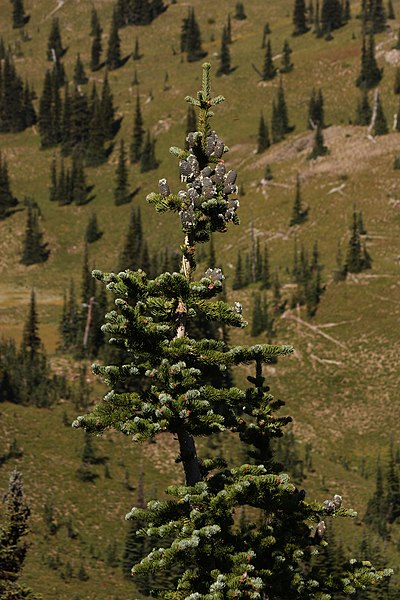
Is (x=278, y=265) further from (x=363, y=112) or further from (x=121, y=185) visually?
(x=121, y=185)

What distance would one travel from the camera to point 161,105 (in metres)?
187

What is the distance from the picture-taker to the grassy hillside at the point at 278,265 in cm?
6719

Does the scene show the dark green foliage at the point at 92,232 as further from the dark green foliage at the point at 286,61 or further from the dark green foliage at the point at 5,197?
the dark green foliage at the point at 286,61

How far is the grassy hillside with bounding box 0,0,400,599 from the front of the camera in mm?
67188

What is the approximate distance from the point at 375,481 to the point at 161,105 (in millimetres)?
123086

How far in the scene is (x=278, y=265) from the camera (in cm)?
12306

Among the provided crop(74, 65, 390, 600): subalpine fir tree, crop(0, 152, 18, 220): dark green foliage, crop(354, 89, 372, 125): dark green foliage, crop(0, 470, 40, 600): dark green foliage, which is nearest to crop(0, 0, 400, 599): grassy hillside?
crop(354, 89, 372, 125): dark green foliage

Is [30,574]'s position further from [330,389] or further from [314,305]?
[314,305]

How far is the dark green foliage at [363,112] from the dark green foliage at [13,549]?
442 feet

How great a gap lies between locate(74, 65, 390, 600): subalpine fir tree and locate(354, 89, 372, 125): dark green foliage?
139 metres

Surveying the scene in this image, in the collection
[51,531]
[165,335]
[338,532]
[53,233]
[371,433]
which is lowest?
[53,233]

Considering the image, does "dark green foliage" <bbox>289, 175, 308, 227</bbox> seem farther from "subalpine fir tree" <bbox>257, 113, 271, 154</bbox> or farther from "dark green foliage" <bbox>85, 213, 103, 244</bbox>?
"dark green foliage" <bbox>85, 213, 103, 244</bbox>

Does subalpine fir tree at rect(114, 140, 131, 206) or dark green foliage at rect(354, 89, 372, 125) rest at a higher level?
dark green foliage at rect(354, 89, 372, 125)

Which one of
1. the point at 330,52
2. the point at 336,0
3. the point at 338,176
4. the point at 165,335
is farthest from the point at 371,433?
the point at 336,0
